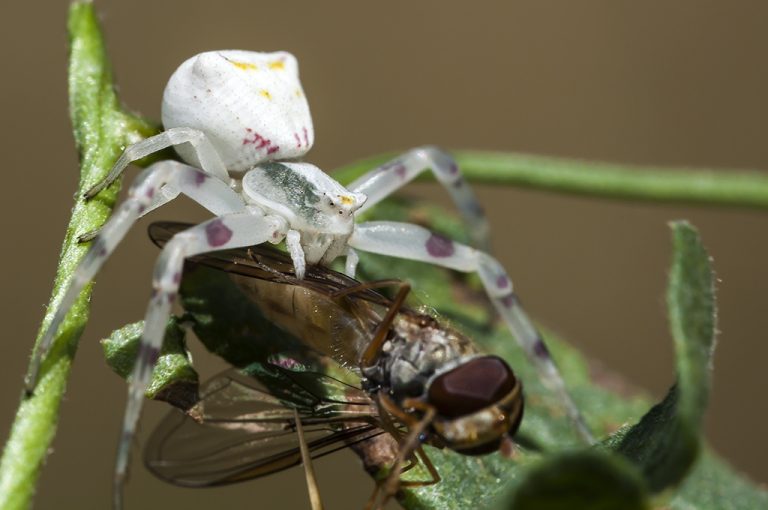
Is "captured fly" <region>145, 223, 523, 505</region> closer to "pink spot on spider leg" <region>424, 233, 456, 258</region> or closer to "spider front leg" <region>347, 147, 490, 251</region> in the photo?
"pink spot on spider leg" <region>424, 233, 456, 258</region>

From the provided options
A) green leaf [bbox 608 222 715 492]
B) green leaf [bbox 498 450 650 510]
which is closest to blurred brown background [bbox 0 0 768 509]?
green leaf [bbox 608 222 715 492]

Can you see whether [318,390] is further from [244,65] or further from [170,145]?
[244,65]

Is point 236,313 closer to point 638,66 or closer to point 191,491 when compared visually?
point 191,491

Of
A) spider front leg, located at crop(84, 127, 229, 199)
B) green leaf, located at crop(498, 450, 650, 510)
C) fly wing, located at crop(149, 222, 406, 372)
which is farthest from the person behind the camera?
spider front leg, located at crop(84, 127, 229, 199)

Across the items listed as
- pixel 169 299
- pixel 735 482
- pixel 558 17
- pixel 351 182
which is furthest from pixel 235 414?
pixel 558 17

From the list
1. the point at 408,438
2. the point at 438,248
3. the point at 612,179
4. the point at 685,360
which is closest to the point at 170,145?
the point at 438,248

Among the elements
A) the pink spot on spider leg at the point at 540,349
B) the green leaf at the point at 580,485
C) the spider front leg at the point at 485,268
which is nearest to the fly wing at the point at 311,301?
the spider front leg at the point at 485,268
